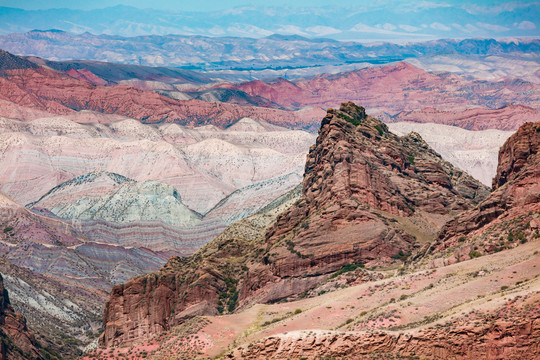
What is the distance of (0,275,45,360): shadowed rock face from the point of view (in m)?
115

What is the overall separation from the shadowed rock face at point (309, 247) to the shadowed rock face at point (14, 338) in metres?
23.7

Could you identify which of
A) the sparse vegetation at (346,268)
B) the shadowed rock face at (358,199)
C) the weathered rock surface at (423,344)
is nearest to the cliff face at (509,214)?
the sparse vegetation at (346,268)

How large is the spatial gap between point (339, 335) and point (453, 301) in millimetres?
11410

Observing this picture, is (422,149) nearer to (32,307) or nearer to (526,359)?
(32,307)

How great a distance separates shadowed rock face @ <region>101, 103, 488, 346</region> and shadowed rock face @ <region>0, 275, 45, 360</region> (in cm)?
2374

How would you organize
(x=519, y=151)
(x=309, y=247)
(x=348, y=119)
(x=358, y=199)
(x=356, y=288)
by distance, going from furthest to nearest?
(x=348, y=119) < (x=358, y=199) < (x=309, y=247) < (x=519, y=151) < (x=356, y=288)

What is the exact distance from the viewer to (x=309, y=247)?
9225 centimetres

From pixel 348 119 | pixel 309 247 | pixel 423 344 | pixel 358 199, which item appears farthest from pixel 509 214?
pixel 348 119

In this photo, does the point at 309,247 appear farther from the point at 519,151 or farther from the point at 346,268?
the point at 519,151

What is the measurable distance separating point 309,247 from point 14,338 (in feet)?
165

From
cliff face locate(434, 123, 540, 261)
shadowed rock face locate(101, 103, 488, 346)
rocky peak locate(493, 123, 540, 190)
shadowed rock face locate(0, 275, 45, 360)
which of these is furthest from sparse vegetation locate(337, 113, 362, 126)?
shadowed rock face locate(0, 275, 45, 360)

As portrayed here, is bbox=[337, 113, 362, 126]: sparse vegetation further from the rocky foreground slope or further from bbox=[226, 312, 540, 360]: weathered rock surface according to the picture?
bbox=[226, 312, 540, 360]: weathered rock surface

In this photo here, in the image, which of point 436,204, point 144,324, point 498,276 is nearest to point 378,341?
point 498,276

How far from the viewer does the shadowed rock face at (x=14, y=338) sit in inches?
4508
